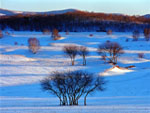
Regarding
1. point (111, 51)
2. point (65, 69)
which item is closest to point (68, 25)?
point (111, 51)

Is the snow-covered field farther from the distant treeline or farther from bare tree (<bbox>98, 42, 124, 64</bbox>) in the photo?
the distant treeline

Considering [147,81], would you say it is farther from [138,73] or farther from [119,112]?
[119,112]

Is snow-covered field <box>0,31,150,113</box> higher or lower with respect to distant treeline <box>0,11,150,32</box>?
lower

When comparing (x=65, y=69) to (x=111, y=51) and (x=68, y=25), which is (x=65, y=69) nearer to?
(x=111, y=51)

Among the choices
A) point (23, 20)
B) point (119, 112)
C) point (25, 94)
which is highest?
point (23, 20)

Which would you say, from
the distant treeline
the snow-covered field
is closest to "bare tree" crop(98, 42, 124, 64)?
the snow-covered field

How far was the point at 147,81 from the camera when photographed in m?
31.4

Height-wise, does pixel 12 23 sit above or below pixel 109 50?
above

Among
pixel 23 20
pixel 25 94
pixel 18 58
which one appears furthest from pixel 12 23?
pixel 25 94

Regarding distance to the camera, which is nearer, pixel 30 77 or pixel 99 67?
pixel 30 77

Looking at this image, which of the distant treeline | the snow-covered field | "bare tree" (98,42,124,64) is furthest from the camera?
the distant treeline

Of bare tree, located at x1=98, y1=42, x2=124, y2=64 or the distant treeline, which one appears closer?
bare tree, located at x1=98, y1=42, x2=124, y2=64

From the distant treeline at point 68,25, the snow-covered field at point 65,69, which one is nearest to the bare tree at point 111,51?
the snow-covered field at point 65,69

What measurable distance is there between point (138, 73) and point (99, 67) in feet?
27.9
